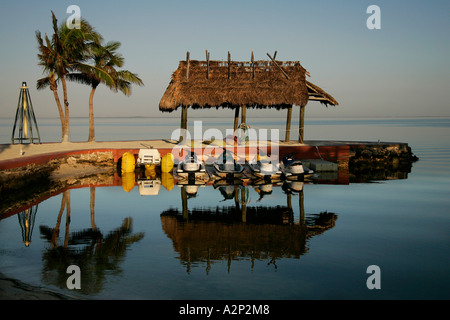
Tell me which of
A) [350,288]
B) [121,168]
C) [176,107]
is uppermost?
[176,107]

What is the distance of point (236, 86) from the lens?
27.5m

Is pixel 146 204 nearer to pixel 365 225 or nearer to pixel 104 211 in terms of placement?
pixel 104 211

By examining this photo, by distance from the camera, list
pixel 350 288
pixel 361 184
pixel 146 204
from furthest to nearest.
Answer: pixel 361 184, pixel 146 204, pixel 350 288

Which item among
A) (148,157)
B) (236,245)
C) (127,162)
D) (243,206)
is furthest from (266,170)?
(236,245)

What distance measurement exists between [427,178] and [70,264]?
66.4 ft

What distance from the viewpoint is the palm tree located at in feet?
86.0

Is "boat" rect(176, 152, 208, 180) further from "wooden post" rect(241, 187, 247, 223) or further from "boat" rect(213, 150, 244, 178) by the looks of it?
"wooden post" rect(241, 187, 247, 223)

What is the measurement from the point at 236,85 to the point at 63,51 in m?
10.4

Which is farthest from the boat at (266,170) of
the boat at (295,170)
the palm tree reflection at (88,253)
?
the palm tree reflection at (88,253)

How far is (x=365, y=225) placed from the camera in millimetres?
13367

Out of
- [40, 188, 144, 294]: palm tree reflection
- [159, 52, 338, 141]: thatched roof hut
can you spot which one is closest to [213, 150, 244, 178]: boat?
[159, 52, 338, 141]: thatched roof hut

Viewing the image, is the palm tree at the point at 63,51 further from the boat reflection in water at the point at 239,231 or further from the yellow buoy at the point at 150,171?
the boat reflection in water at the point at 239,231

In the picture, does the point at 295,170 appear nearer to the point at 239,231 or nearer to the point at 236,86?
the point at 236,86

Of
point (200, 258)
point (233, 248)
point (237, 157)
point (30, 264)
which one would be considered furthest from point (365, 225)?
point (237, 157)
